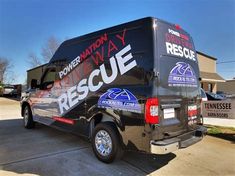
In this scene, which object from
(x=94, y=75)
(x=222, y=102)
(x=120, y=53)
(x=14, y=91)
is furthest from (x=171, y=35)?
(x=14, y=91)

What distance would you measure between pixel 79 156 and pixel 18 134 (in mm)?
3050

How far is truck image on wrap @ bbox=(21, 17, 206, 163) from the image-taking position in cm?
365

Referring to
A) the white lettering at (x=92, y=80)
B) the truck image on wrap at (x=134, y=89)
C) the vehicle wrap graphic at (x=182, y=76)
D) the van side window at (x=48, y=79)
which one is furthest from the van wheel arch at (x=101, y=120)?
the van side window at (x=48, y=79)

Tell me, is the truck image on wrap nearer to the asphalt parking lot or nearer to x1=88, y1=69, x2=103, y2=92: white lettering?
x1=88, y1=69, x2=103, y2=92: white lettering

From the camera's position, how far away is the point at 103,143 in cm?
437

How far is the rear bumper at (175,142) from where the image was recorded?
3.55 metres

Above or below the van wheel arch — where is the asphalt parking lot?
below

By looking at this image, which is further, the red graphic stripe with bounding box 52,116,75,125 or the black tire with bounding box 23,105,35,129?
the black tire with bounding box 23,105,35,129

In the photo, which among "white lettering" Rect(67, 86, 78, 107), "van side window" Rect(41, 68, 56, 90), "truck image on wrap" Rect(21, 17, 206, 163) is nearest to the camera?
"truck image on wrap" Rect(21, 17, 206, 163)

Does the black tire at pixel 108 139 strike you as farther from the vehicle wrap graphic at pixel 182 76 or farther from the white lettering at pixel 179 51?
the white lettering at pixel 179 51

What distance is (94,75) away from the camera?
4.61 metres

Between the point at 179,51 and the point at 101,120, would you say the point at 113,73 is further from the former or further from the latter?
the point at 179,51

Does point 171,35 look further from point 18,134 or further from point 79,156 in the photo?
point 18,134

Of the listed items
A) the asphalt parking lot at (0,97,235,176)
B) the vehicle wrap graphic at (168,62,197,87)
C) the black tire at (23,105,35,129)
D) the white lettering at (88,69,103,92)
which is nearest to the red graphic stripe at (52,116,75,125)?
the asphalt parking lot at (0,97,235,176)
